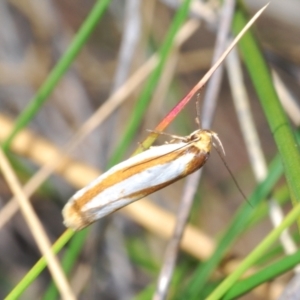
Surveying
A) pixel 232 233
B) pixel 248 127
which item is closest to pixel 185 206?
pixel 232 233

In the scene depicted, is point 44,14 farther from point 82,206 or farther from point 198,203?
point 82,206

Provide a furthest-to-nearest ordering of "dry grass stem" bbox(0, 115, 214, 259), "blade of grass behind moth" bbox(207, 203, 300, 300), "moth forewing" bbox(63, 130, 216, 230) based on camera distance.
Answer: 1. "dry grass stem" bbox(0, 115, 214, 259)
2. "moth forewing" bbox(63, 130, 216, 230)
3. "blade of grass behind moth" bbox(207, 203, 300, 300)

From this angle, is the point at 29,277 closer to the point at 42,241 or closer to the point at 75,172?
the point at 42,241

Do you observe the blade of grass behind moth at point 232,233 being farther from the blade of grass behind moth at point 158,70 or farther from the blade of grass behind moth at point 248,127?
the blade of grass behind moth at point 158,70

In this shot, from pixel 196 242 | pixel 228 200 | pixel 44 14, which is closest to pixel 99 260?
pixel 196 242

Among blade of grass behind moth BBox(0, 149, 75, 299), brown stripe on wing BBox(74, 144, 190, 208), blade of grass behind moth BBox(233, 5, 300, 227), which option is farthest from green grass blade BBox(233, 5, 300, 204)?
blade of grass behind moth BBox(0, 149, 75, 299)

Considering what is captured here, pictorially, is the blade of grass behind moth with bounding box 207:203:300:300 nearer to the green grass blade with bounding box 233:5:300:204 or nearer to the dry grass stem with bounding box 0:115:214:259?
the green grass blade with bounding box 233:5:300:204
